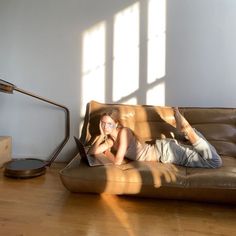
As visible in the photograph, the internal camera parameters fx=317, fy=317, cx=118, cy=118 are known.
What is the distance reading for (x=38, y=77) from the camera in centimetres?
361

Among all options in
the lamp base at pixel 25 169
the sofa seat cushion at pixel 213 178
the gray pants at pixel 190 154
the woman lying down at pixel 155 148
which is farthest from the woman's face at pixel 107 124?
the lamp base at pixel 25 169

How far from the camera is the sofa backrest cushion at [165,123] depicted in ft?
9.82

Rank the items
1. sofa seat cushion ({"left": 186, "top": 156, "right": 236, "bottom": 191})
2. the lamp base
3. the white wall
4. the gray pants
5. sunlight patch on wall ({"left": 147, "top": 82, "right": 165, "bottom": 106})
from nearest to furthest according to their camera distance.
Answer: sofa seat cushion ({"left": 186, "top": 156, "right": 236, "bottom": 191}) < the gray pants < the lamp base < the white wall < sunlight patch on wall ({"left": 147, "top": 82, "right": 165, "bottom": 106})

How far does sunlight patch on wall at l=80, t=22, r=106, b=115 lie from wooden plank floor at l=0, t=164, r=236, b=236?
46.4 inches

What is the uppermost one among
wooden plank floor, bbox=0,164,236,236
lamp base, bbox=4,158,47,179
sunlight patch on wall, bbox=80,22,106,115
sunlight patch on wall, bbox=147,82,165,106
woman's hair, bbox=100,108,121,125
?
sunlight patch on wall, bbox=80,22,106,115

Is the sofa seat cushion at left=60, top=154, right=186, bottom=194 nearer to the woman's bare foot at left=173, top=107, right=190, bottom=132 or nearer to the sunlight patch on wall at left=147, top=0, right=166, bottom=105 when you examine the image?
A: the woman's bare foot at left=173, top=107, right=190, bottom=132

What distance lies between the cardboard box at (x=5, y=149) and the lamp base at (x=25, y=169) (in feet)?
0.57

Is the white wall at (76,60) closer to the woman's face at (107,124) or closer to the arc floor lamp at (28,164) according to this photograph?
the arc floor lamp at (28,164)

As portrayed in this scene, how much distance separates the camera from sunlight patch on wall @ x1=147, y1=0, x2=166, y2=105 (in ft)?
11.0

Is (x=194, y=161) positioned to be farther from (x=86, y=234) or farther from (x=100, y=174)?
(x=86, y=234)

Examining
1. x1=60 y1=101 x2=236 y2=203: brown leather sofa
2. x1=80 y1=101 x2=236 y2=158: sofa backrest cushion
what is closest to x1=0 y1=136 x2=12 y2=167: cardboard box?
x1=80 y1=101 x2=236 y2=158: sofa backrest cushion

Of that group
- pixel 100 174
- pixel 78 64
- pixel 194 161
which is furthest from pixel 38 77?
pixel 194 161

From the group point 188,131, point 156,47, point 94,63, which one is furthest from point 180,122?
point 94,63

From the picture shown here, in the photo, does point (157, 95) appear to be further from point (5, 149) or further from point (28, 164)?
point (5, 149)
